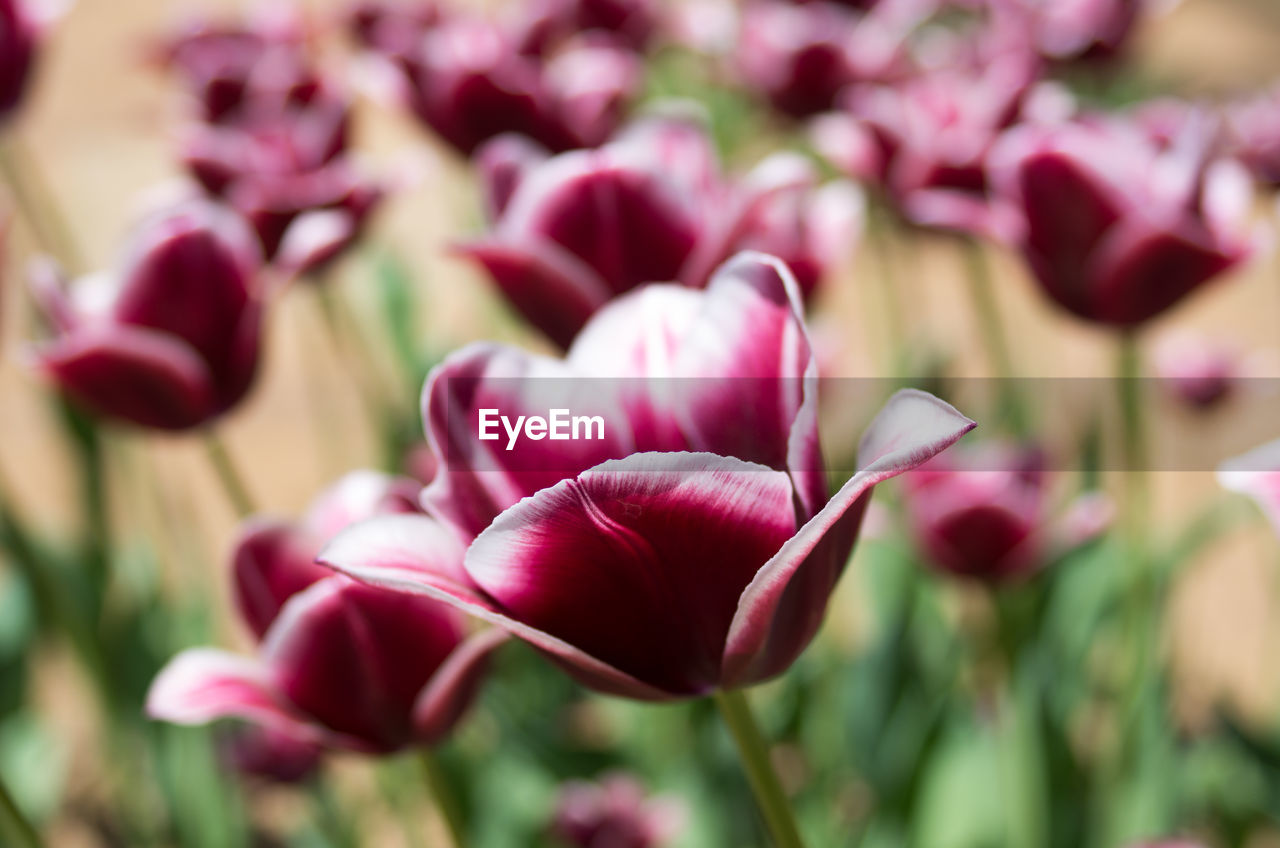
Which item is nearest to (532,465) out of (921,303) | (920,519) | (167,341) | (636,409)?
(636,409)

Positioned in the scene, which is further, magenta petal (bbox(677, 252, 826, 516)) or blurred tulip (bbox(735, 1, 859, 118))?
blurred tulip (bbox(735, 1, 859, 118))

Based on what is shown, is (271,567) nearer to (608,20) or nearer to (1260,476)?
(1260,476)

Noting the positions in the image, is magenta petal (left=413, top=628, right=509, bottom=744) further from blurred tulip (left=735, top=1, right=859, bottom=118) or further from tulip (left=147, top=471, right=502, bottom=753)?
blurred tulip (left=735, top=1, right=859, bottom=118)

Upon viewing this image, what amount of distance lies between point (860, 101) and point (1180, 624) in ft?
2.47

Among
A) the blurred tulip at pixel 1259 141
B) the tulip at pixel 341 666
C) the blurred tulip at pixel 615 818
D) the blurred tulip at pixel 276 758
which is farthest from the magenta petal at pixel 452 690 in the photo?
the blurred tulip at pixel 1259 141

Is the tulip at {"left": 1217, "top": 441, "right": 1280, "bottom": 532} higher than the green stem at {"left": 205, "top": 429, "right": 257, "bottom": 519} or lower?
higher

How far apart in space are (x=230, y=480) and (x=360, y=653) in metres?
0.18

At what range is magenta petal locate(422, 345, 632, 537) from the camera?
0.26m

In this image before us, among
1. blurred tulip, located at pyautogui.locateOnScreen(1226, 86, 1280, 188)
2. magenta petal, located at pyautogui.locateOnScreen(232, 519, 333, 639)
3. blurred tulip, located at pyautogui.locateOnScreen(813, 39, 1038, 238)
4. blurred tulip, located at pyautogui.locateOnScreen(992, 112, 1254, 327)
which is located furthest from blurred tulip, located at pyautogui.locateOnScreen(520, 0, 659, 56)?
magenta petal, located at pyautogui.locateOnScreen(232, 519, 333, 639)

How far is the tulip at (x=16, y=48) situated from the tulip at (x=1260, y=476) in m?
0.83

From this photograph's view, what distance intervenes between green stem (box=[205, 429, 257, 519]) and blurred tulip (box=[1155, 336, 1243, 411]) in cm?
94

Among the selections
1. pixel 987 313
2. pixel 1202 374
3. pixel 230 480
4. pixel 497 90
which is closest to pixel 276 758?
pixel 230 480

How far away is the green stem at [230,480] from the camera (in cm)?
51

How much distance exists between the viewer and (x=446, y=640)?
1.23 ft
